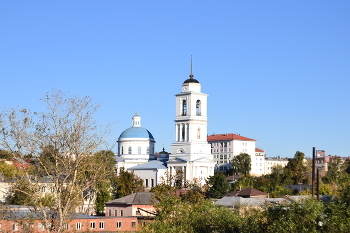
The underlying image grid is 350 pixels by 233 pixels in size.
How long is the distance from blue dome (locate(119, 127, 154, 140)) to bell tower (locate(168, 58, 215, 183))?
10649mm

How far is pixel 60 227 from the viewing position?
26.9 meters

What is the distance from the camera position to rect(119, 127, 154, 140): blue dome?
102m

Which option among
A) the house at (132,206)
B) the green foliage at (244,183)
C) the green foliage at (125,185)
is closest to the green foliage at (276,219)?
the house at (132,206)

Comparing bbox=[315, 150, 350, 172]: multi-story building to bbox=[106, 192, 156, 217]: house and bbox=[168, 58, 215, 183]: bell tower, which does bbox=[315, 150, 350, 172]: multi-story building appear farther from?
bbox=[106, 192, 156, 217]: house

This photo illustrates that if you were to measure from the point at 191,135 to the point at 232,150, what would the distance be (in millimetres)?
39256

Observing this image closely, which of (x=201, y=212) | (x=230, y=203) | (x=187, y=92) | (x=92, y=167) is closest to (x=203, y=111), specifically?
(x=187, y=92)

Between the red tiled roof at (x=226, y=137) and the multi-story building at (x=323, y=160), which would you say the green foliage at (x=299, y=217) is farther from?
the multi-story building at (x=323, y=160)

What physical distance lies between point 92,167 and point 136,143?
73.0m

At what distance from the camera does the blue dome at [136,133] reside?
102m

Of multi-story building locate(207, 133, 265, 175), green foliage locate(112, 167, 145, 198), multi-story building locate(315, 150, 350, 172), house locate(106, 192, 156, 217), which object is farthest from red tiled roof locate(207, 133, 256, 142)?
house locate(106, 192, 156, 217)

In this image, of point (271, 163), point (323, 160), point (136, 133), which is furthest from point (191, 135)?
point (323, 160)

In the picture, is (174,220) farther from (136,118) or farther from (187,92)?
(136,118)

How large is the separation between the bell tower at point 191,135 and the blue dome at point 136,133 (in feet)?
34.9

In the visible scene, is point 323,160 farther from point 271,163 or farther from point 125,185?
point 125,185
